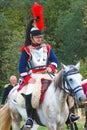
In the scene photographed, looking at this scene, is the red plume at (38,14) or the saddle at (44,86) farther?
the red plume at (38,14)

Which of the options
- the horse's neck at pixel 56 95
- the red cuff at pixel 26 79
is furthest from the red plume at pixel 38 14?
the horse's neck at pixel 56 95

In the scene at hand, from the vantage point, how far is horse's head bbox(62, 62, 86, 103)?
8.86m

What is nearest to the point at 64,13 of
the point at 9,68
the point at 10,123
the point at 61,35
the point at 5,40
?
the point at 61,35

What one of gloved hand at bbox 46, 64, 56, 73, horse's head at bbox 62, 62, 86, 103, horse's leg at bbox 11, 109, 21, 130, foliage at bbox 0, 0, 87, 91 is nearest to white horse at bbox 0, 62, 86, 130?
horse's head at bbox 62, 62, 86, 103

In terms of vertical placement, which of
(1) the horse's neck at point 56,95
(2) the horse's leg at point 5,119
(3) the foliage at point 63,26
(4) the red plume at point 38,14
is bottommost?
(3) the foliage at point 63,26

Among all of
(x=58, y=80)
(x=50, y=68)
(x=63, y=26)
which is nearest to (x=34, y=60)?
(x=50, y=68)

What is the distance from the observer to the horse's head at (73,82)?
8.86 meters

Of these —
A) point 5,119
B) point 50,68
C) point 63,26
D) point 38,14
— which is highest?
point 38,14

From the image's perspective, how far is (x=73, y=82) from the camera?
8.99 m

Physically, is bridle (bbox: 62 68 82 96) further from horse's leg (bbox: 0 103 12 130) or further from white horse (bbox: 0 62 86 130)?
horse's leg (bbox: 0 103 12 130)

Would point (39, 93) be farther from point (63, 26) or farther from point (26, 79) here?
point (63, 26)

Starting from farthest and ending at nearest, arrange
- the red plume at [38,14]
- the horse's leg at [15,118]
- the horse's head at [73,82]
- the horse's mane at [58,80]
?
the horse's leg at [15,118] < the red plume at [38,14] < the horse's mane at [58,80] < the horse's head at [73,82]

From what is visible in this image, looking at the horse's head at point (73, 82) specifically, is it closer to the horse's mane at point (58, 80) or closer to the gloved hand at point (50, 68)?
the horse's mane at point (58, 80)

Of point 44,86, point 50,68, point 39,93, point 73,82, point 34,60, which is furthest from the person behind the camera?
point 34,60
